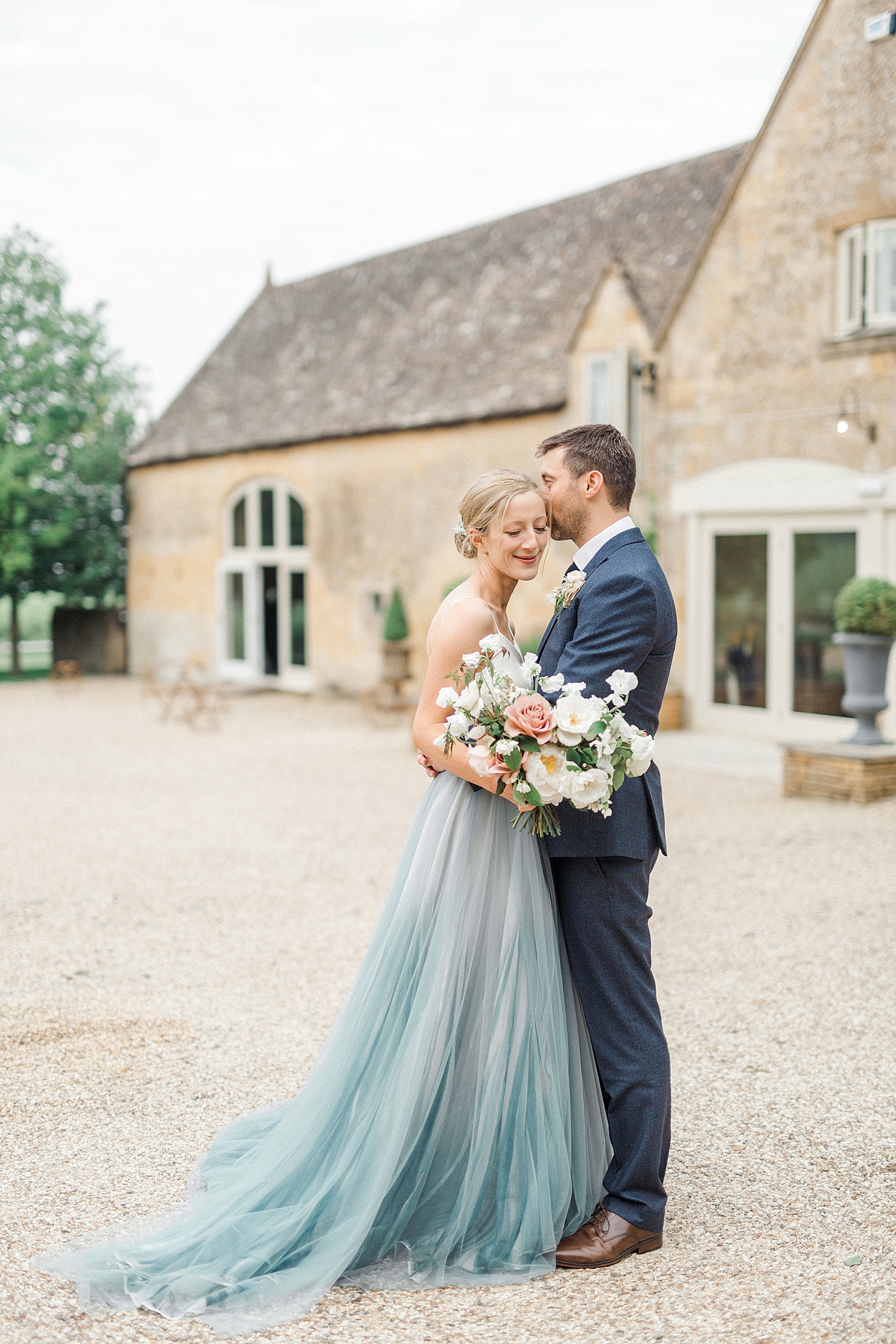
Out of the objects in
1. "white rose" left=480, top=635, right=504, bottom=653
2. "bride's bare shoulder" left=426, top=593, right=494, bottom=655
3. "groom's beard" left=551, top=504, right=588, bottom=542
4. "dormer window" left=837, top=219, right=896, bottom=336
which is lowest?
"white rose" left=480, top=635, right=504, bottom=653

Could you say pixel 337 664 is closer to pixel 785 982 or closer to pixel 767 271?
pixel 767 271

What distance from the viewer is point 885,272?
11.2 metres

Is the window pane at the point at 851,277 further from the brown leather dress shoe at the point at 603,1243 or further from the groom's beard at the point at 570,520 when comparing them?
the brown leather dress shoe at the point at 603,1243

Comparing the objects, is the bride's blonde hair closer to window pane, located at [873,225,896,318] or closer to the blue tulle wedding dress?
the blue tulle wedding dress

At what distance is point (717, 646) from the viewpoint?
13055mm

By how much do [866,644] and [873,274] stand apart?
410cm

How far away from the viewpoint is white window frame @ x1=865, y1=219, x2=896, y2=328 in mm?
11219

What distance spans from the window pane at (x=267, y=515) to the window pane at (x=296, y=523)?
19.2 inches

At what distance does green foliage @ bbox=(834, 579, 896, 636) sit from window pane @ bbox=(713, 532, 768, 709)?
3142 mm

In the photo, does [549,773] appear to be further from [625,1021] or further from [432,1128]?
[432,1128]

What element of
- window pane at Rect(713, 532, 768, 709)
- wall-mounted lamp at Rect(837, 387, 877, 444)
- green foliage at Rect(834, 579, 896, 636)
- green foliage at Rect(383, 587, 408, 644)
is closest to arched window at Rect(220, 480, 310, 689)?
green foliage at Rect(383, 587, 408, 644)

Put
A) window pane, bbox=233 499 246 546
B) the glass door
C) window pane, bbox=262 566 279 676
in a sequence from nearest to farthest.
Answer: window pane, bbox=262 566 279 676 → the glass door → window pane, bbox=233 499 246 546

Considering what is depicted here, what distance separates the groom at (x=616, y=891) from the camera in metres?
2.85

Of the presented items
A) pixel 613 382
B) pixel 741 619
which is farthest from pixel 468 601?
pixel 613 382
